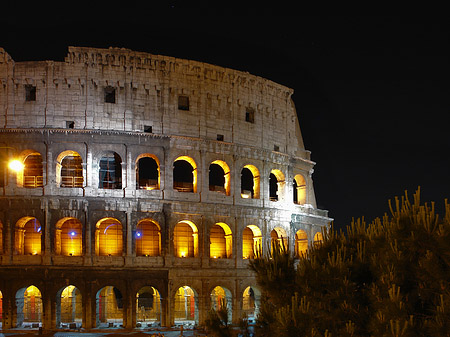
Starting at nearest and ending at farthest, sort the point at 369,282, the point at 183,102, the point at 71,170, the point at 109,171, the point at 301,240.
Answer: the point at 369,282
the point at 71,170
the point at 109,171
the point at 183,102
the point at 301,240

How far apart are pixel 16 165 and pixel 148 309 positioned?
42.5 feet

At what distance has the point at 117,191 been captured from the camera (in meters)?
35.2

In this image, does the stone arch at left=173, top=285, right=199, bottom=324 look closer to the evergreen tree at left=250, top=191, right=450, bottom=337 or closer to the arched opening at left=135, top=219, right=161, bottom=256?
the arched opening at left=135, top=219, right=161, bottom=256

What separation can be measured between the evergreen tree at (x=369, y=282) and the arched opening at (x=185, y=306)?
2364 centimetres

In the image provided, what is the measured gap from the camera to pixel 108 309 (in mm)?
38250

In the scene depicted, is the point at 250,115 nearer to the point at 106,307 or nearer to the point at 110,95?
the point at 110,95

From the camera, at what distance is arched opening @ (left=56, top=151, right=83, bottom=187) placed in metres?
36.6

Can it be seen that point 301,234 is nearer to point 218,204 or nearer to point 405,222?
point 218,204

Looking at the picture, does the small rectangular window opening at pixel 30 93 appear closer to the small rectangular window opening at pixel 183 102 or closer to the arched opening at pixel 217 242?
the small rectangular window opening at pixel 183 102

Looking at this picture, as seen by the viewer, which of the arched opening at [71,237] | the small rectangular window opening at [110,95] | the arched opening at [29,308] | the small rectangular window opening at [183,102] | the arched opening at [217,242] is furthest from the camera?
the arched opening at [217,242]

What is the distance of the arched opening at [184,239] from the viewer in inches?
1517

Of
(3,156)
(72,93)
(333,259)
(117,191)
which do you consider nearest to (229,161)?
(117,191)

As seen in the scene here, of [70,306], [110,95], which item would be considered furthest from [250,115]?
[70,306]

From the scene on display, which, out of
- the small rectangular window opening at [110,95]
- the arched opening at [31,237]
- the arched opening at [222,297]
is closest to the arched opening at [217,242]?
the arched opening at [222,297]
